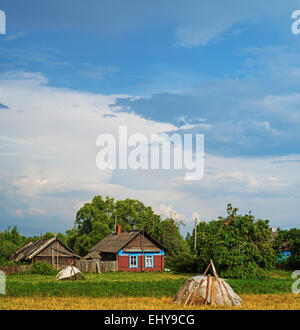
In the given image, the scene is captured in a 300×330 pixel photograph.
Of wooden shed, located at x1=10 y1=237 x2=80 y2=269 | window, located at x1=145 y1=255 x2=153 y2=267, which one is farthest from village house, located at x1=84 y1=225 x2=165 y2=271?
wooden shed, located at x1=10 y1=237 x2=80 y2=269

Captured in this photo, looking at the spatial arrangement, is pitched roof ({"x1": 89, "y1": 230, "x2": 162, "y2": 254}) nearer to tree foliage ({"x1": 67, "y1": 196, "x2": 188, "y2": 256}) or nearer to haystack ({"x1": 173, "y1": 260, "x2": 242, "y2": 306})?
tree foliage ({"x1": 67, "y1": 196, "x2": 188, "y2": 256})

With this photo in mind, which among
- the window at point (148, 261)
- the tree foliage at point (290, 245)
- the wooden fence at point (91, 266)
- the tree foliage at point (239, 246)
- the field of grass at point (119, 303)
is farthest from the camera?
the tree foliage at point (290, 245)

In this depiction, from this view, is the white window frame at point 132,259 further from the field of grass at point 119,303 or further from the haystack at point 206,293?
the haystack at point 206,293

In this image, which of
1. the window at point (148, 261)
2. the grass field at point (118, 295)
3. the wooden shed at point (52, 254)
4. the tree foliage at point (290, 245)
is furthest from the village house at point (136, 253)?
the grass field at point (118, 295)

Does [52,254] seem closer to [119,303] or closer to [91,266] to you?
[91,266]

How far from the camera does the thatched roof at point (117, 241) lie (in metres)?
53.5

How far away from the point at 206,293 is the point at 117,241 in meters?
34.1

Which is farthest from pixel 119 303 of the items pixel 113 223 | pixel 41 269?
pixel 113 223

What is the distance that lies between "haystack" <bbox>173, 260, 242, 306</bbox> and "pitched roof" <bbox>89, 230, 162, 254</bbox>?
3034 centimetres

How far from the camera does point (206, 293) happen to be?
73.7ft

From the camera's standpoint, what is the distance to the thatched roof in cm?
5350

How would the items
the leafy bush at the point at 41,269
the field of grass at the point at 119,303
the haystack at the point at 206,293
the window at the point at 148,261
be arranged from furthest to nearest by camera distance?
the window at the point at 148,261
the leafy bush at the point at 41,269
the haystack at the point at 206,293
the field of grass at the point at 119,303

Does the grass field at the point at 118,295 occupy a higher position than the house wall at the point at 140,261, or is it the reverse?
the grass field at the point at 118,295

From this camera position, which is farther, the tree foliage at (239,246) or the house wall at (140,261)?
the house wall at (140,261)
